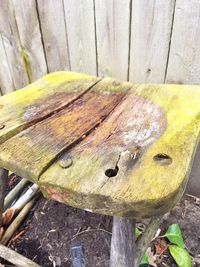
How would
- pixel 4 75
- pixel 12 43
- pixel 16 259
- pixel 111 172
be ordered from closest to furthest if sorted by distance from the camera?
pixel 111 172 < pixel 16 259 < pixel 12 43 < pixel 4 75

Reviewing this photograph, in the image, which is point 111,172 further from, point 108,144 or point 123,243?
point 123,243

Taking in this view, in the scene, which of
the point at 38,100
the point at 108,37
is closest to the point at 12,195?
the point at 38,100

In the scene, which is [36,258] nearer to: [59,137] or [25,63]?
[59,137]

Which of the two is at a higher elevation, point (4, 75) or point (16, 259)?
point (4, 75)

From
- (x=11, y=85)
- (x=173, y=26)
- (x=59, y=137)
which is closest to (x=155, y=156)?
(x=59, y=137)

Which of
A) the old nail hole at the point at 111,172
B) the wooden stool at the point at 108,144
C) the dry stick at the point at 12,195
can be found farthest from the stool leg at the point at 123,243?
the dry stick at the point at 12,195

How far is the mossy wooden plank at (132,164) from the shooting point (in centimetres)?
50

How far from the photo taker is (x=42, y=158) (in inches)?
24.0

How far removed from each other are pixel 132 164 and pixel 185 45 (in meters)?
0.62

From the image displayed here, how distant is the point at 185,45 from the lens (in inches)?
39.3

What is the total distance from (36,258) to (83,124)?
68cm

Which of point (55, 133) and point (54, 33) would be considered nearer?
point (55, 133)

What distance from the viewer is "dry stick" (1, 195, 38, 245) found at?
113 centimetres

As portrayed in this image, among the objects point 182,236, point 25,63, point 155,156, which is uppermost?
point 155,156
